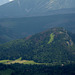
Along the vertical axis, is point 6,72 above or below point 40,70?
below

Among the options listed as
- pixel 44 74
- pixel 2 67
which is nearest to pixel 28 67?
pixel 2 67

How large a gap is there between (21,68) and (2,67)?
1428cm

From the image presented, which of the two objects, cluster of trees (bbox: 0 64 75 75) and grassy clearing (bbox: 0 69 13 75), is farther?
grassy clearing (bbox: 0 69 13 75)

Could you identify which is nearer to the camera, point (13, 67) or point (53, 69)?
point (53, 69)

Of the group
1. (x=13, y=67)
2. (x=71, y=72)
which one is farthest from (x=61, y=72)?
(x=13, y=67)

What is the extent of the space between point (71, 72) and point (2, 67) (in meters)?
54.6

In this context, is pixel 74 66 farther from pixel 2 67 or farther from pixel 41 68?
pixel 2 67

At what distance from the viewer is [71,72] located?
16212cm

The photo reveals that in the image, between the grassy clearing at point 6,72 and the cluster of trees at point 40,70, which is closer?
the cluster of trees at point 40,70

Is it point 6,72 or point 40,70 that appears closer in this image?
point 6,72

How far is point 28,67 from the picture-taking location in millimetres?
193500

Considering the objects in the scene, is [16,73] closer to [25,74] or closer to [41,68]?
[25,74]

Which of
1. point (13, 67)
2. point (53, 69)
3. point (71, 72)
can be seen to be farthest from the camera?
point (13, 67)

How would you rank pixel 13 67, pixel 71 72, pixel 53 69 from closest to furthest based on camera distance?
pixel 71 72
pixel 53 69
pixel 13 67
